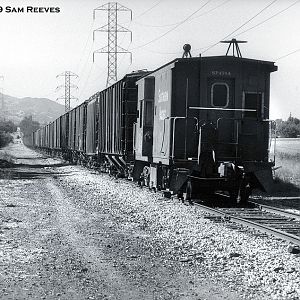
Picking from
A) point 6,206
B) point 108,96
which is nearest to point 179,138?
point 6,206

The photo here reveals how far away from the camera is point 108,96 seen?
21562mm

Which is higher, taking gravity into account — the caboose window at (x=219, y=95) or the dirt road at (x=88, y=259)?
the caboose window at (x=219, y=95)

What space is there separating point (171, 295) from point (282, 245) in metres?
3.01

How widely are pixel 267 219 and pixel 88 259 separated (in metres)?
4.54

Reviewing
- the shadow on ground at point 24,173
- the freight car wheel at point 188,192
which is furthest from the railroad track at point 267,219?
the shadow on ground at point 24,173

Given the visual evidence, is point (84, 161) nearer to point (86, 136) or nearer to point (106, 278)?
point (86, 136)

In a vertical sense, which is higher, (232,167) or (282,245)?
(232,167)

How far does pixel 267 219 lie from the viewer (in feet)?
33.0

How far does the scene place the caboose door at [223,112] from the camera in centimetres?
1251

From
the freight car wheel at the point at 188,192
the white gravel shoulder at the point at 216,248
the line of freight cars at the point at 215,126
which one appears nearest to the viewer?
the white gravel shoulder at the point at 216,248

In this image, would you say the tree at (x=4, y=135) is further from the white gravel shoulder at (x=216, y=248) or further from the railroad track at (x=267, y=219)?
the railroad track at (x=267, y=219)

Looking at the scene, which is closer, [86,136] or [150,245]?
[150,245]

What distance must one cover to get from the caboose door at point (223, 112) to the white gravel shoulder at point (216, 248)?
5.89ft

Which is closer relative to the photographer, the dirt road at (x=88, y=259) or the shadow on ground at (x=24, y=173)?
the dirt road at (x=88, y=259)
